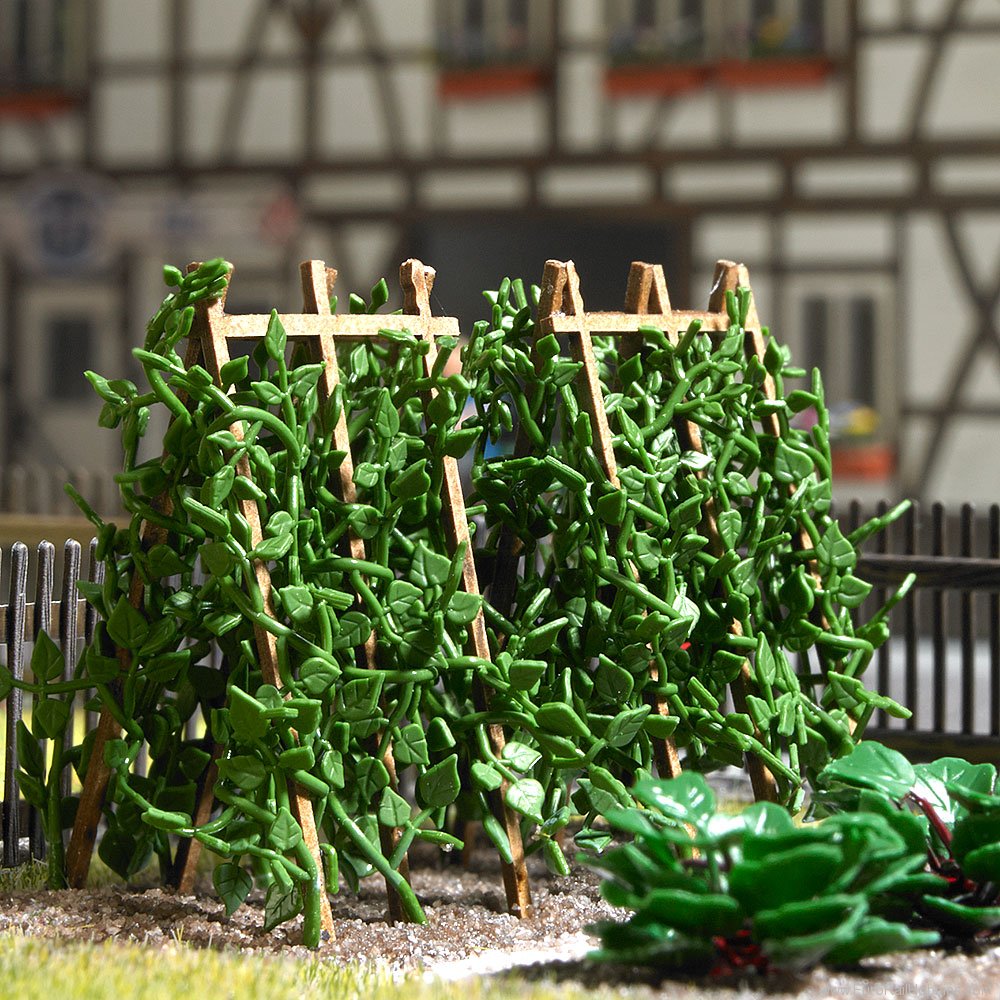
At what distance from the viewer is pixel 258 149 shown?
1214 centimetres

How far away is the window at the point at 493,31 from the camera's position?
461 inches

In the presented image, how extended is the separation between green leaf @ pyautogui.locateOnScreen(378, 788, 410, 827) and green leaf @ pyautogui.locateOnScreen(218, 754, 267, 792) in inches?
11.8

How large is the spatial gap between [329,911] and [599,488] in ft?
3.68

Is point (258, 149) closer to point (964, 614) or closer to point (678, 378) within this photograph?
point (964, 614)

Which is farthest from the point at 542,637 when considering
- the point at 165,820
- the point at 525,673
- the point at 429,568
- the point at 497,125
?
the point at 497,125

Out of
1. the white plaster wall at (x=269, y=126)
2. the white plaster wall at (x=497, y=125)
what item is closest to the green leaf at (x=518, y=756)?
the white plaster wall at (x=497, y=125)

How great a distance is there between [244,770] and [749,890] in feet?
3.70

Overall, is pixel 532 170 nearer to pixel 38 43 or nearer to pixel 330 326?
pixel 38 43

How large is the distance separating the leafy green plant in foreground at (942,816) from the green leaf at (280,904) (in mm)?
1137

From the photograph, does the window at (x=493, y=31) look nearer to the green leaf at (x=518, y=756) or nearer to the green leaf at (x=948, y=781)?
the green leaf at (x=518, y=756)

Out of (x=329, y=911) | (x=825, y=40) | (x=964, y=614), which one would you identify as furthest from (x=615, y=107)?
(x=329, y=911)

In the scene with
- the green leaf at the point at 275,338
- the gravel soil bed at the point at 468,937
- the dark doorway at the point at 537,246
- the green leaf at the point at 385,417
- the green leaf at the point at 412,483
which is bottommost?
the gravel soil bed at the point at 468,937

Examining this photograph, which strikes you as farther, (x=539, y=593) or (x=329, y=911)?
(x=539, y=593)

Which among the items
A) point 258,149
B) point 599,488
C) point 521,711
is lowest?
point 521,711
